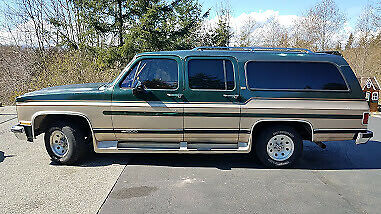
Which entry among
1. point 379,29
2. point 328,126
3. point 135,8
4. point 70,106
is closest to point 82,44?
point 135,8

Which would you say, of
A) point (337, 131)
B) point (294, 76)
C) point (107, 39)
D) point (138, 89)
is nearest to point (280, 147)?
point (337, 131)

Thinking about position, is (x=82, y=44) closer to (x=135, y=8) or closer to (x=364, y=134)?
(x=135, y=8)

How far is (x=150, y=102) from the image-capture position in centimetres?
449

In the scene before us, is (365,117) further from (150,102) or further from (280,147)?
(150,102)

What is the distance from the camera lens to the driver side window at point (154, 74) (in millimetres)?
4574

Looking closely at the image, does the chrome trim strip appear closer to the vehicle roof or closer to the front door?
the vehicle roof

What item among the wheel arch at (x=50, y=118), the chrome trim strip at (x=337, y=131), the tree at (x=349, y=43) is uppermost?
the tree at (x=349, y=43)

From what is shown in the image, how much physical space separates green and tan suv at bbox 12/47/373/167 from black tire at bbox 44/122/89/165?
18mm

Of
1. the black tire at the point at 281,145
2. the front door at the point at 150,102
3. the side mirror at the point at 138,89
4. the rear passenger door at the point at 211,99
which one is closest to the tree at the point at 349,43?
the black tire at the point at 281,145

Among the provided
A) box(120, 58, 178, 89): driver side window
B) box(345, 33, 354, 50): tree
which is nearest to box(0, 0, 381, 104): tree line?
box(345, 33, 354, 50): tree

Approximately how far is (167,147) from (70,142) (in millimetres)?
1777

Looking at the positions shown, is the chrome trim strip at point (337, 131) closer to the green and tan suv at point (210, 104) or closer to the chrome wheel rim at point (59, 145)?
the green and tan suv at point (210, 104)

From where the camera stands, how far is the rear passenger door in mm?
4496

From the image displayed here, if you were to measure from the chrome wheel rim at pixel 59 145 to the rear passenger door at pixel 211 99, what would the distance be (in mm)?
2276
